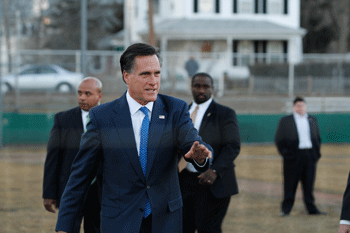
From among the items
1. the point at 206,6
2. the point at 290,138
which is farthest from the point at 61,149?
the point at 206,6

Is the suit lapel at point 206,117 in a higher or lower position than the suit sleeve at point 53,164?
higher

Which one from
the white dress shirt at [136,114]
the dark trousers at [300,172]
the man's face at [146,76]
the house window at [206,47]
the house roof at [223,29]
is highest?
the house roof at [223,29]

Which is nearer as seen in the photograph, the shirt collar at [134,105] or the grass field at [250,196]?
the shirt collar at [134,105]

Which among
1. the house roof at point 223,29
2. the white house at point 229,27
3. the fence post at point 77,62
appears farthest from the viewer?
the white house at point 229,27

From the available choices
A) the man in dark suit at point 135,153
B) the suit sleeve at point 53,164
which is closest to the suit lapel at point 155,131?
the man in dark suit at point 135,153

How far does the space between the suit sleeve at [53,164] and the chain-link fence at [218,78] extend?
14.6 m

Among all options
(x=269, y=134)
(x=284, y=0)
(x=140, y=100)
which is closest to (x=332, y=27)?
(x=284, y=0)

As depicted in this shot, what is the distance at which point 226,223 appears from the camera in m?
8.27

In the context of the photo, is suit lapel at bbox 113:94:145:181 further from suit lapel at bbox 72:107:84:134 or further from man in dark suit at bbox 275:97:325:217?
man in dark suit at bbox 275:97:325:217

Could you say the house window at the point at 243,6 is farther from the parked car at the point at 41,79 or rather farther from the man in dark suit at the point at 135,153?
the man in dark suit at the point at 135,153

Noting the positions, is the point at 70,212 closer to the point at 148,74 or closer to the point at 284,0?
the point at 148,74

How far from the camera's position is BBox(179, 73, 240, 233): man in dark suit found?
5.79m

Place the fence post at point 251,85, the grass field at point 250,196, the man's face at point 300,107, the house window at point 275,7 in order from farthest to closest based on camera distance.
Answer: the house window at point 275,7 < the fence post at point 251,85 < the man's face at point 300,107 < the grass field at point 250,196

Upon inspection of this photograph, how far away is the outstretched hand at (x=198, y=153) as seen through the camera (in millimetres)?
3076
